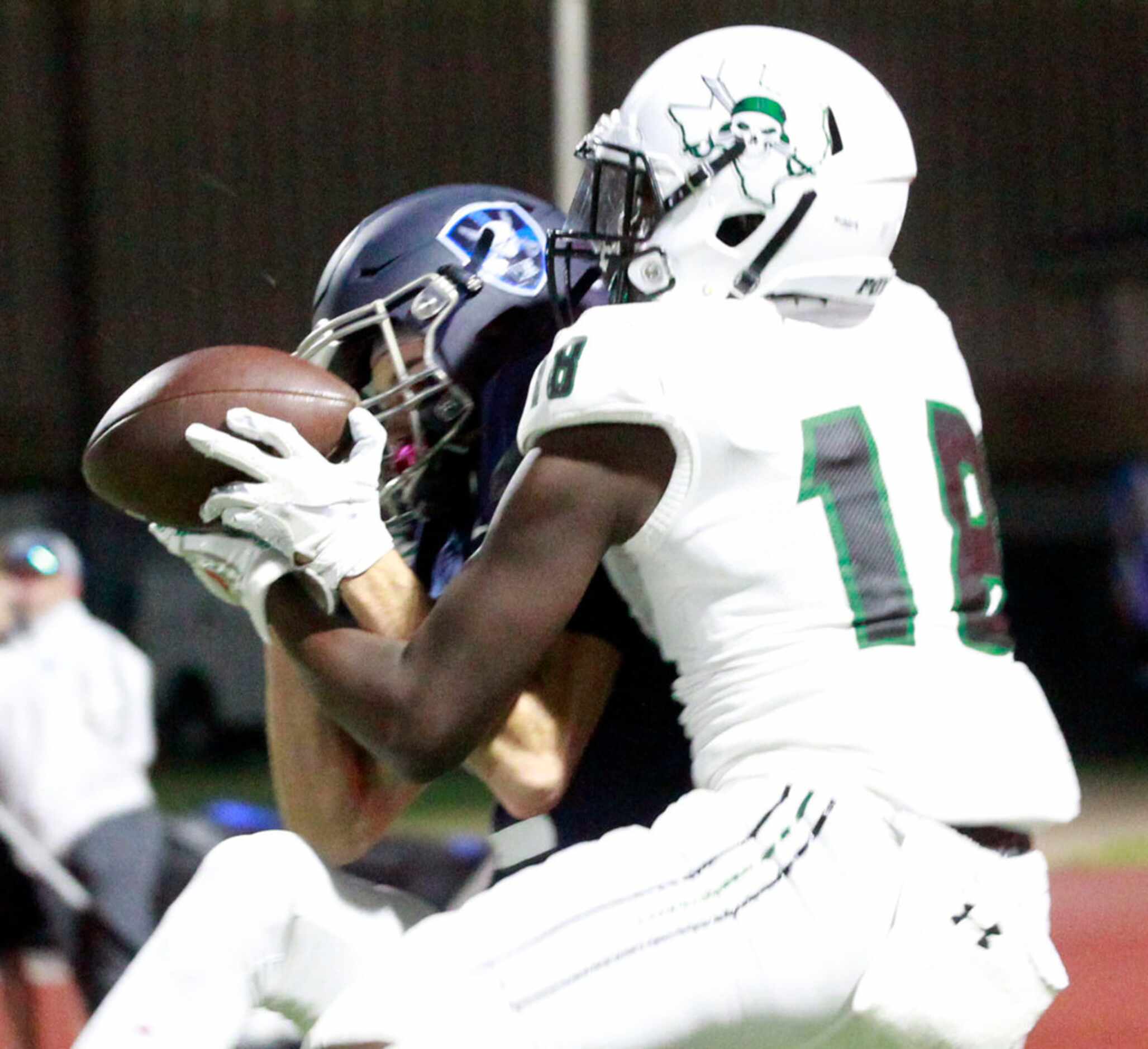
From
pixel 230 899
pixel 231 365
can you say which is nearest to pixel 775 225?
pixel 231 365

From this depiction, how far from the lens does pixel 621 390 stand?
6.35ft

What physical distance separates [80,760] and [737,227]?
11.0 ft

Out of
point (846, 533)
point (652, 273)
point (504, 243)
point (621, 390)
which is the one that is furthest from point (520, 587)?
point (504, 243)

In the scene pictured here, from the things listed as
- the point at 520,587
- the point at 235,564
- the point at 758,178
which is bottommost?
the point at 235,564

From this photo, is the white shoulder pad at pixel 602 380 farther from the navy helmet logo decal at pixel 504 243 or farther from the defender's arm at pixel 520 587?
the navy helmet logo decal at pixel 504 243

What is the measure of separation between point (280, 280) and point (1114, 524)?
16.2ft

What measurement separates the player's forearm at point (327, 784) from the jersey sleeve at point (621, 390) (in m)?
0.63

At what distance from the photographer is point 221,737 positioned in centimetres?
1030

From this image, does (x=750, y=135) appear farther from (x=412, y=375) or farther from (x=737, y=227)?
(x=412, y=375)

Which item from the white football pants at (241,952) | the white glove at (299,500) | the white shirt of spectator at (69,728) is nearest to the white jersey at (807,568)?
the white glove at (299,500)

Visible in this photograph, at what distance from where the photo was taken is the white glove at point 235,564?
7.16ft

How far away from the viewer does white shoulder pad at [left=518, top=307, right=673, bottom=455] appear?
1933 millimetres

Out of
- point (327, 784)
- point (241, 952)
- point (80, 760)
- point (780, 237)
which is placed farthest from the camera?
point (80, 760)

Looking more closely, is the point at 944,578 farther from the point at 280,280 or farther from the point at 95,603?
the point at 280,280
